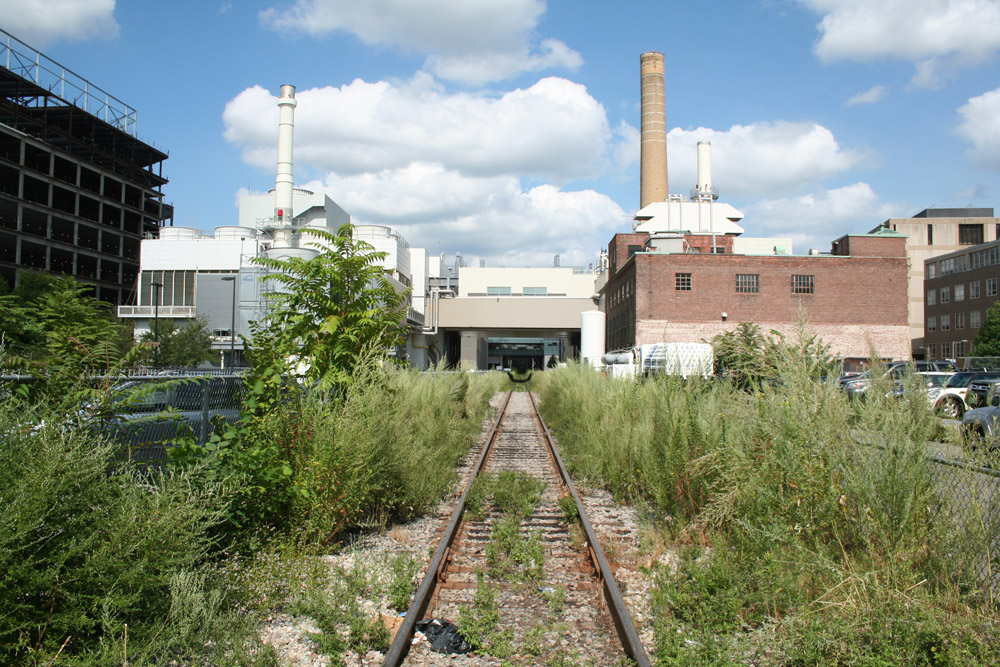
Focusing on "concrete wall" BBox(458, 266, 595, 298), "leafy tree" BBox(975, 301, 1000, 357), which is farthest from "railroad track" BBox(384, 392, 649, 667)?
"concrete wall" BBox(458, 266, 595, 298)

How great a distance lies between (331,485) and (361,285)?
137 inches

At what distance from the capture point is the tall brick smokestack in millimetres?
65562

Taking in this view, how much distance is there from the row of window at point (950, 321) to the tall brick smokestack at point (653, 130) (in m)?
35.3

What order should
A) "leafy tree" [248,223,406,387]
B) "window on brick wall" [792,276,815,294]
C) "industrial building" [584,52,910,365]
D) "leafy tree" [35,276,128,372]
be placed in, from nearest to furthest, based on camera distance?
"leafy tree" [35,276,128,372]
"leafy tree" [248,223,406,387]
"industrial building" [584,52,910,365]
"window on brick wall" [792,276,815,294]

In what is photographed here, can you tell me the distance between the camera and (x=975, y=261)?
6969 cm

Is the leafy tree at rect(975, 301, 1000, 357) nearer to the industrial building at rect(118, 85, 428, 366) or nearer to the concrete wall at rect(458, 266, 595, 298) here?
the concrete wall at rect(458, 266, 595, 298)

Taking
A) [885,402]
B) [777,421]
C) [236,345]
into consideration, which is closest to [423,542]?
[777,421]

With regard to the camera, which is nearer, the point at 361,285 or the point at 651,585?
the point at 651,585

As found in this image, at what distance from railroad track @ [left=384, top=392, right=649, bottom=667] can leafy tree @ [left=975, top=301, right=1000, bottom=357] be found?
63.8m

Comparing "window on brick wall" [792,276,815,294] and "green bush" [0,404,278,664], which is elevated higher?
"window on brick wall" [792,276,815,294]

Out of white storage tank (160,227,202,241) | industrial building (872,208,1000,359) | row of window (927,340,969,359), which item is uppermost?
industrial building (872,208,1000,359)

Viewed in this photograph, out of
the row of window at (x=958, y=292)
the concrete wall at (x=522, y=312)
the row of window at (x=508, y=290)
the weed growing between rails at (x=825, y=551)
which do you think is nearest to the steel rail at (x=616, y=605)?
the weed growing between rails at (x=825, y=551)

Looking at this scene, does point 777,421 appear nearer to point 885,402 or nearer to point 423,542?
point 885,402

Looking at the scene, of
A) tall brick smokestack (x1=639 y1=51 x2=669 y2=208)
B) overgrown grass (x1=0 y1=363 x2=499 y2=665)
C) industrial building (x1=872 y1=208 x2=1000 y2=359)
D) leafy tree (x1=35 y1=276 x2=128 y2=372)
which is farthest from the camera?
industrial building (x1=872 y1=208 x2=1000 y2=359)
